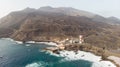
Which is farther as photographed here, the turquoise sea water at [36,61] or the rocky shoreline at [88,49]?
the rocky shoreline at [88,49]

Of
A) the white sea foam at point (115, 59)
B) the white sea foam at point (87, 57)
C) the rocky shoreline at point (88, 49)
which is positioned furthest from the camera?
the rocky shoreline at point (88, 49)

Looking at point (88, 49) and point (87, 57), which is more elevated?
point (88, 49)

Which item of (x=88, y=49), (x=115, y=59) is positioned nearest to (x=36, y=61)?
(x=88, y=49)

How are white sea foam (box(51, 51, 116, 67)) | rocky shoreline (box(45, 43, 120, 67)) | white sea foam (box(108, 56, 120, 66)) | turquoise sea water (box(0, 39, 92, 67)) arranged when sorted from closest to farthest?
turquoise sea water (box(0, 39, 92, 67))
white sea foam (box(51, 51, 116, 67))
white sea foam (box(108, 56, 120, 66))
rocky shoreline (box(45, 43, 120, 67))

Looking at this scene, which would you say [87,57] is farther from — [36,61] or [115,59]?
[36,61]

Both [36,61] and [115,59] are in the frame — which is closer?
[36,61]

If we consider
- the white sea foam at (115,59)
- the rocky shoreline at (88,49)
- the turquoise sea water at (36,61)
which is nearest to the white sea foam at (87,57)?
the rocky shoreline at (88,49)

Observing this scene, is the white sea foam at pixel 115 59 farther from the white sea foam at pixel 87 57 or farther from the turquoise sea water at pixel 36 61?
the turquoise sea water at pixel 36 61

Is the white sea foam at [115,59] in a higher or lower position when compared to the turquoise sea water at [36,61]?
lower

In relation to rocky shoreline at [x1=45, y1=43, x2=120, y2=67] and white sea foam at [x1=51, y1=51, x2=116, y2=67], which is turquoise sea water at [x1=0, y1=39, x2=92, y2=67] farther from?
rocky shoreline at [x1=45, y1=43, x2=120, y2=67]

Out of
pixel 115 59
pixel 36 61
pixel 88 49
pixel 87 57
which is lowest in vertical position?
pixel 115 59

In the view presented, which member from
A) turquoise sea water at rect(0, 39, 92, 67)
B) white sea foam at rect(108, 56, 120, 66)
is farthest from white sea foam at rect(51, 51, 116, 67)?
turquoise sea water at rect(0, 39, 92, 67)

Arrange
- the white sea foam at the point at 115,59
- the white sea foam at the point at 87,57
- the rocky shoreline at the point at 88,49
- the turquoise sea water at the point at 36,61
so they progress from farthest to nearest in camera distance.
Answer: the rocky shoreline at the point at 88,49 < the white sea foam at the point at 115,59 < the white sea foam at the point at 87,57 < the turquoise sea water at the point at 36,61
